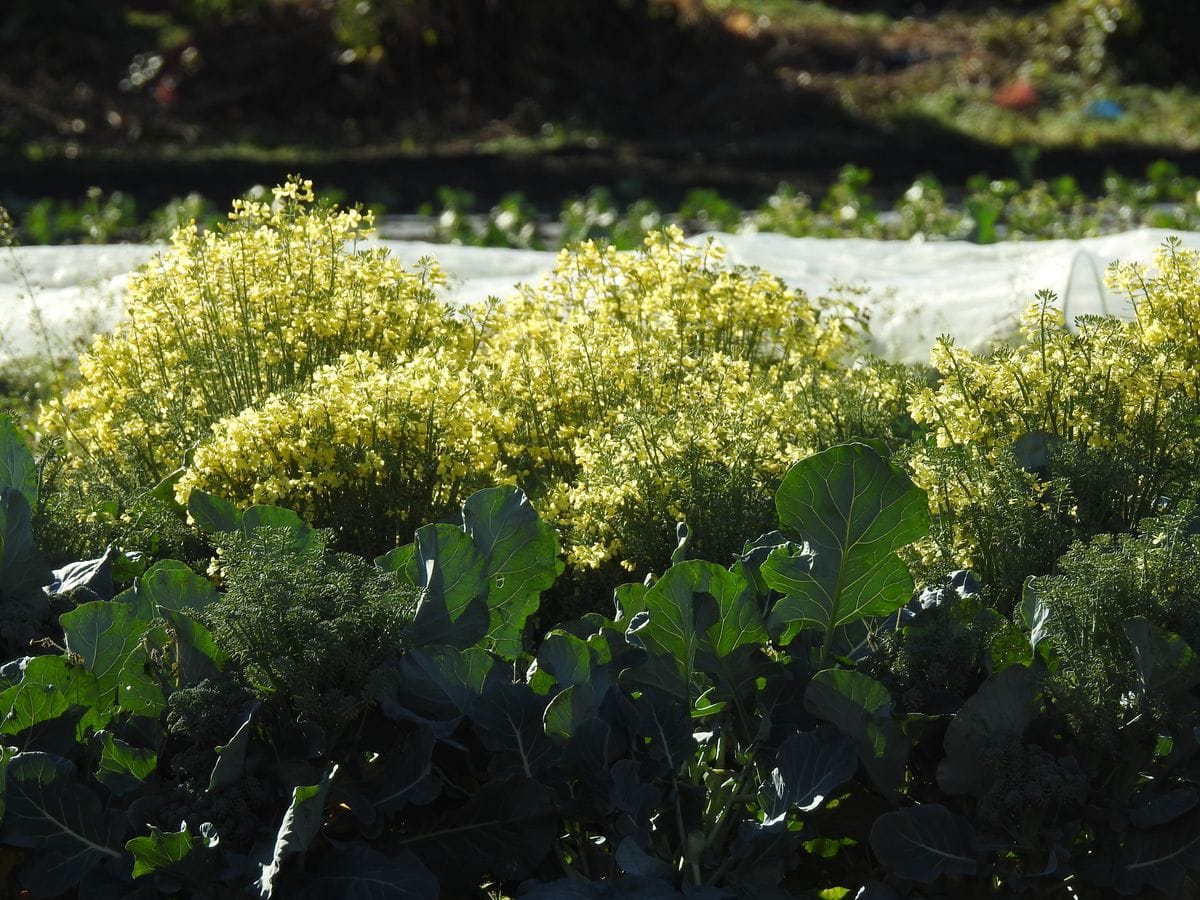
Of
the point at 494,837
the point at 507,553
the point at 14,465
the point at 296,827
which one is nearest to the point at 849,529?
the point at 507,553

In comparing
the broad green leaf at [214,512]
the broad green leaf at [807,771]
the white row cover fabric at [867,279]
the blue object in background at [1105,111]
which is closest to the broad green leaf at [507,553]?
the broad green leaf at [214,512]

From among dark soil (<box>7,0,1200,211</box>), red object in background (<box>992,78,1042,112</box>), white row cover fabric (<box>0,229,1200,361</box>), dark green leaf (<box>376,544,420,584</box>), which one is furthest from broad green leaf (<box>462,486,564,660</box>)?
red object in background (<box>992,78,1042,112</box>)

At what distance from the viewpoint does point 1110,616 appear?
7.29 feet

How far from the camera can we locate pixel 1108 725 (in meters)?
2.18

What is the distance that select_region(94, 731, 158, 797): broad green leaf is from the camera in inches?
87.1

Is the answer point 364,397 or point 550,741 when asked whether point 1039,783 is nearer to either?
point 550,741

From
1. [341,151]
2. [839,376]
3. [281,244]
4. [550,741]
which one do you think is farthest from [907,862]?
[341,151]

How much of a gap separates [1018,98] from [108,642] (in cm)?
1490

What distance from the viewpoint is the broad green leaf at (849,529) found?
2316 millimetres

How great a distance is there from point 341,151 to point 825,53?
6784mm

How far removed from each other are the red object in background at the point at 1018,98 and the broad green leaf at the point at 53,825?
14953 mm

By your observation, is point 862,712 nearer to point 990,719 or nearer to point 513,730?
point 990,719

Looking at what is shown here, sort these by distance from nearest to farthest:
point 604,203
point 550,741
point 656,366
Result: point 550,741 → point 656,366 → point 604,203

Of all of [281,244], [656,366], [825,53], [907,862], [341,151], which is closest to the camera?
[907,862]
